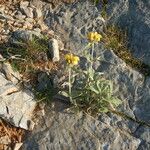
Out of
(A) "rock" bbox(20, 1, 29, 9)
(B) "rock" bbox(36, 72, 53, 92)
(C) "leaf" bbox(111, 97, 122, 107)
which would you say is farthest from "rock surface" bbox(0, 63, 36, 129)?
(A) "rock" bbox(20, 1, 29, 9)

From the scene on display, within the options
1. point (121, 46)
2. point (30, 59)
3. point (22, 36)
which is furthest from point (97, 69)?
point (22, 36)

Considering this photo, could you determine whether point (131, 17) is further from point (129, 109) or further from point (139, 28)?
point (129, 109)

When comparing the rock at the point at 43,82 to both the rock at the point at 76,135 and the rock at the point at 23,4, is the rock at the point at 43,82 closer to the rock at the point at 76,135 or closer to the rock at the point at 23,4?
the rock at the point at 76,135

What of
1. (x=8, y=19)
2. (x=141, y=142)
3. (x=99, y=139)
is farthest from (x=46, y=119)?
(x=8, y=19)

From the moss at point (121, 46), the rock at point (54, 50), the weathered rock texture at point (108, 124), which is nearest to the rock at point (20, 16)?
the rock at point (54, 50)

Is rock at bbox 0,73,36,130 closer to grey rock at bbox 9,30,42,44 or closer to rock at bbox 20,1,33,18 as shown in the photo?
grey rock at bbox 9,30,42,44

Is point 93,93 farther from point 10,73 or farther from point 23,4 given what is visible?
point 23,4
